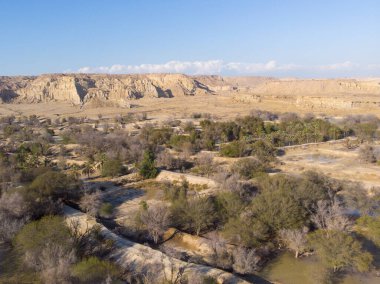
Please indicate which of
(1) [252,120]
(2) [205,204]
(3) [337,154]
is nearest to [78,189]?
(2) [205,204]

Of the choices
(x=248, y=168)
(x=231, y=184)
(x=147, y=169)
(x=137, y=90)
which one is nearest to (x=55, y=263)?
(x=231, y=184)

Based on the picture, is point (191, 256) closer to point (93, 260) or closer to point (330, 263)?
point (93, 260)

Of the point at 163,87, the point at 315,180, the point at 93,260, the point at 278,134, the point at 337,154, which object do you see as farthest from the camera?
the point at 163,87

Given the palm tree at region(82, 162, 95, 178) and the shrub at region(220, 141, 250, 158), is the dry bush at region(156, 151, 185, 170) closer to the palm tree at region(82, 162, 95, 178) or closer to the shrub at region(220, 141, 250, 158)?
the shrub at region(220, 141, 250, 158)

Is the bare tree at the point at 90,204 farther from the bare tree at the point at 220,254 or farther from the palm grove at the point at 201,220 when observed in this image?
the bare tree at the point at 220,254

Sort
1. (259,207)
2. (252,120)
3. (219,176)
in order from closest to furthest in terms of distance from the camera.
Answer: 1. (259,207)
2. (219,176)
3. (252,120)

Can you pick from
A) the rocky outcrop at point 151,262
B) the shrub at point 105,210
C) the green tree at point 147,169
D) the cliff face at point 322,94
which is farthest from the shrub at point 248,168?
the cliff face at point 322,94

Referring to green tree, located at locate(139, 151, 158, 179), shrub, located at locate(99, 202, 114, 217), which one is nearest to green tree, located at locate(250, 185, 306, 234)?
shrub, located at locate(99, 202, 114, 217)
